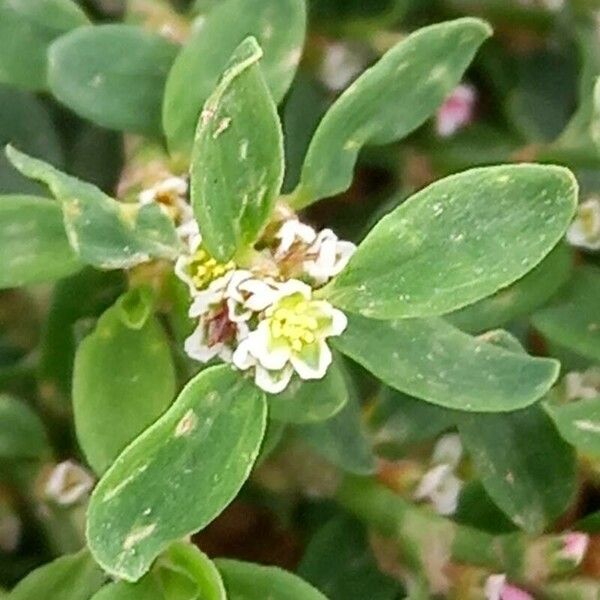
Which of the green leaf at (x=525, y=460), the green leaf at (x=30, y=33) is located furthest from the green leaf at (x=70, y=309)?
the green leaf at (x=525, y=460)

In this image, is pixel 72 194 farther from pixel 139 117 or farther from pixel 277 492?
pixel 277 492

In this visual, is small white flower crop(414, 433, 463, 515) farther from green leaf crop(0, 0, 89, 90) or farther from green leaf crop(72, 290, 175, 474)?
green leaf crop(0, 0, 89, 90)

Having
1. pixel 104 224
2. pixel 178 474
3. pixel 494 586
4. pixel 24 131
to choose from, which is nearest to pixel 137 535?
pixel 178 474

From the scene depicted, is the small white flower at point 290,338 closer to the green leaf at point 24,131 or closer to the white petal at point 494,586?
the white petal at point 494,586

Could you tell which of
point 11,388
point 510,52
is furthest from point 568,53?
point 11,388

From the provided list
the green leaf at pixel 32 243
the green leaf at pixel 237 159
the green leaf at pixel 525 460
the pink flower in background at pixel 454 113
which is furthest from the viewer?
the pink flower in background at pixel 454 113

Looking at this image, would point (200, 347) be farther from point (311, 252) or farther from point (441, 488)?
point (441, 488)

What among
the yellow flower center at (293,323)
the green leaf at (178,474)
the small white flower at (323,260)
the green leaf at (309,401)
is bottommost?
the green leaf at (309,401)
